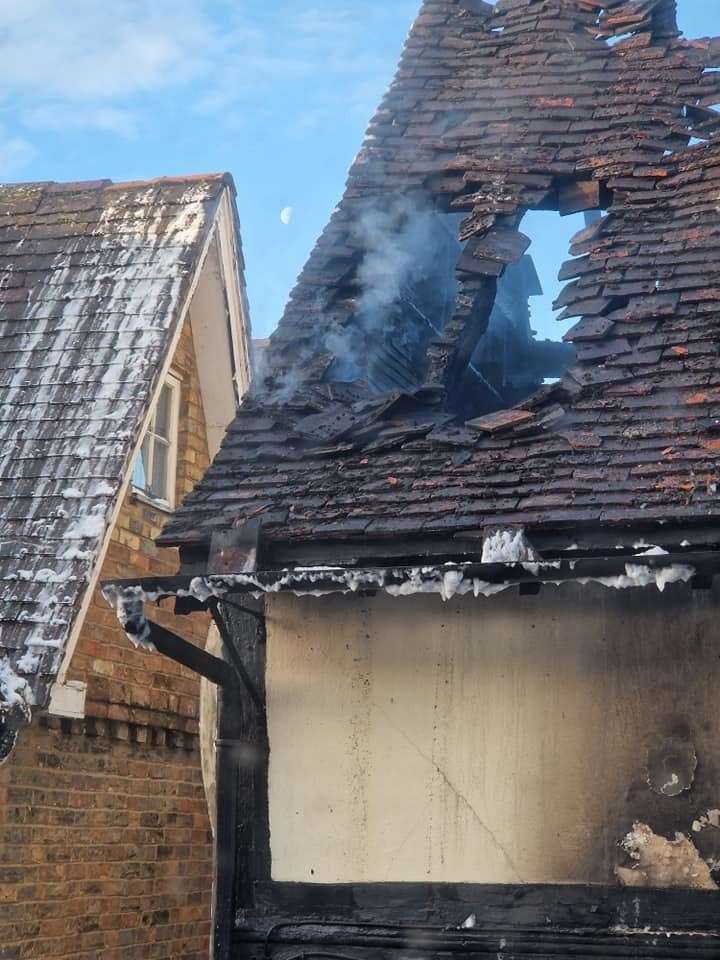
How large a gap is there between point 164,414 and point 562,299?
4355 mm

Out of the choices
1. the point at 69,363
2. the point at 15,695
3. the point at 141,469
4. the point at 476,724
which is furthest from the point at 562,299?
the point at 141,469

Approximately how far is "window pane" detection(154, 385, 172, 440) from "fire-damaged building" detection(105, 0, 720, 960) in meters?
3.06

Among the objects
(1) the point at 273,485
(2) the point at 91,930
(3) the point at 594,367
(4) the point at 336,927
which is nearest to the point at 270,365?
(1) the point at 273,485

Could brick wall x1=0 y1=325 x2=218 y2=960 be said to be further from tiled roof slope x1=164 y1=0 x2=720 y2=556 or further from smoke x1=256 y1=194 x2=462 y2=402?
smoke x1=256 y1=194 x2=462 y2=402

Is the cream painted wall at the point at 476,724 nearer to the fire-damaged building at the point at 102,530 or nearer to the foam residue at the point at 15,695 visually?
the foam residue at the point at 15,695

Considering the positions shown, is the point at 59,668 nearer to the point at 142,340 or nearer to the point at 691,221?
the point at 142,340

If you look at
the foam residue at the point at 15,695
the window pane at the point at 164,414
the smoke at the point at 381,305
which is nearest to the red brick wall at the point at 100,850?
the foam residue at the point at 15,695

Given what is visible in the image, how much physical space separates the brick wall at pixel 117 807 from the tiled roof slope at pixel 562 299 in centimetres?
234

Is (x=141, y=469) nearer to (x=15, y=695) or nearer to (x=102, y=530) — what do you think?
(x=102, y=530)

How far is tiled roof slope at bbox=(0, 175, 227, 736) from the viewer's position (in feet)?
24.5

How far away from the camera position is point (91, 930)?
8211 millimetres

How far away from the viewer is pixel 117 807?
8727mm

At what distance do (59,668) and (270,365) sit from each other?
2132 mm

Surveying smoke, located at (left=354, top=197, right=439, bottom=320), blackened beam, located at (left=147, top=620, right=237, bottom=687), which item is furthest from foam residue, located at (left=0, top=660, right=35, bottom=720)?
smoke, located at (left=354, top=197, right=439, bottom=320)
